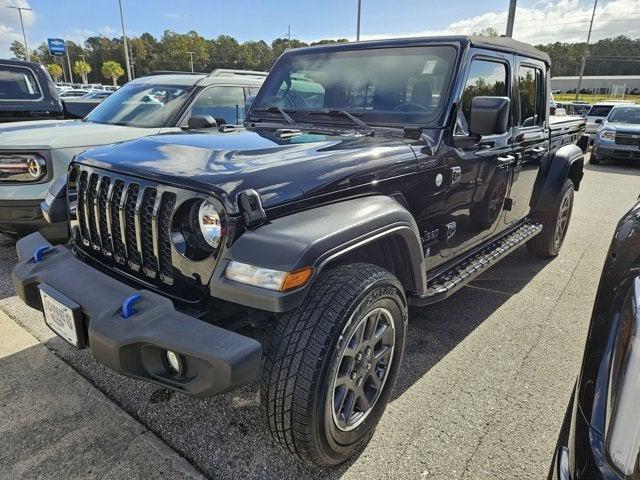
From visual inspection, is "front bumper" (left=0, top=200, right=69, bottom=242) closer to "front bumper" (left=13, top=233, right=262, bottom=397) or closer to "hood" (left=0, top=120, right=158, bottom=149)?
"hood" (left=0, top=120, right=158, bottom=149)

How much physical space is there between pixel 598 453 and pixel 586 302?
3.21m

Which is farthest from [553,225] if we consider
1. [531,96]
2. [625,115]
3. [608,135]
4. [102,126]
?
[625,115]

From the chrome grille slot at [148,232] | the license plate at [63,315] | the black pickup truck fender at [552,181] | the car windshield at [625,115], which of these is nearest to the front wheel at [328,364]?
the chrome grille slot at [148,232]

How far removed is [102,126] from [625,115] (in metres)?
14.3

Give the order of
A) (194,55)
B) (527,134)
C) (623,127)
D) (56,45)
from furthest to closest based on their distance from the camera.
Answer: (194,55) < (56,45) < (623,127) < (527,134)

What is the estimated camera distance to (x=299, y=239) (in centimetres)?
177

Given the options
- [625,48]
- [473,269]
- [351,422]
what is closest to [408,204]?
[473,269]

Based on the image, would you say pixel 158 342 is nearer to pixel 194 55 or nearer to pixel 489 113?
pixel 489 113

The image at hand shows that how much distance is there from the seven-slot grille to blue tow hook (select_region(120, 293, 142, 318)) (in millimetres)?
215

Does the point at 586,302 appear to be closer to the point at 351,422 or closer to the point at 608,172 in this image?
the point at 351,422

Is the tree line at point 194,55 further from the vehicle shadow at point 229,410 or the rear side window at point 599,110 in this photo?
the vehicle shadow at point 229,410

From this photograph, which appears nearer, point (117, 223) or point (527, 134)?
point (117, 223)

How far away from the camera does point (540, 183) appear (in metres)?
4.40

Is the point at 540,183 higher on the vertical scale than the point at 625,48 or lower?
lower
